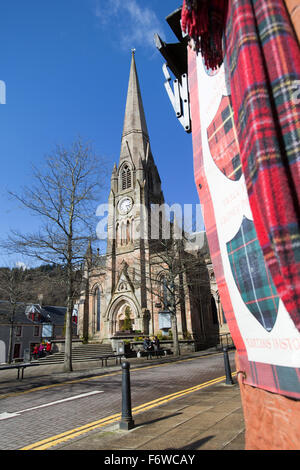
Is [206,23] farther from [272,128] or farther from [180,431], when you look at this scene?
[180,431]

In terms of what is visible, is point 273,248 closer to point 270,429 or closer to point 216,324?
point 270,429

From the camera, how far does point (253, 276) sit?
176 cm

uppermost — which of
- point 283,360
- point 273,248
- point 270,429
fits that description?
point 273,248

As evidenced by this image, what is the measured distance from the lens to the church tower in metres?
29.5

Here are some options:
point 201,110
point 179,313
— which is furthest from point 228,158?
point 179,313

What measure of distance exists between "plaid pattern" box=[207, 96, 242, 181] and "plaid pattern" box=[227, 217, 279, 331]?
0.38m

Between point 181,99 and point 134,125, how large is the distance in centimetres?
3961

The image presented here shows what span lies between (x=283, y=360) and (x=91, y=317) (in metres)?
34.4

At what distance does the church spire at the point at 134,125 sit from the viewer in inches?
1550

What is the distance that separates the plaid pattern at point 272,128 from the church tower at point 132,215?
80.8 ft

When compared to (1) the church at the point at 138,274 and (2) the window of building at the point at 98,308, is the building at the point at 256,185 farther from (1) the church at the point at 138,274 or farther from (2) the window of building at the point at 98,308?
(2) the window of building at the point at 98,308

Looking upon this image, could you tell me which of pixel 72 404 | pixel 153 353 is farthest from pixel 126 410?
pixel 153 353

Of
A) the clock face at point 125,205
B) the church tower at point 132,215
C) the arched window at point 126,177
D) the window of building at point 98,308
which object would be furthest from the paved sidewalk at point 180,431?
the arched window at point 126,177

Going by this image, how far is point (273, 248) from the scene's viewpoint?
1.17 meters
